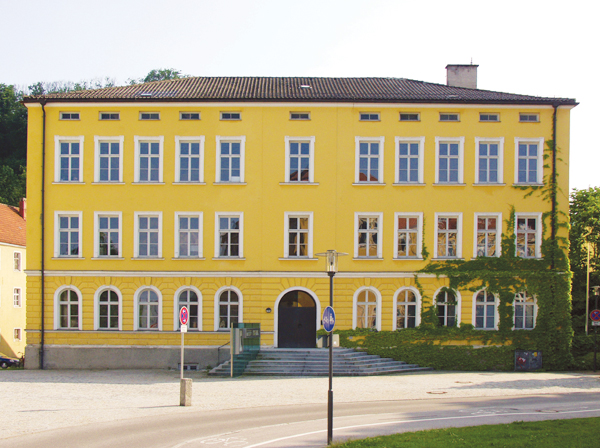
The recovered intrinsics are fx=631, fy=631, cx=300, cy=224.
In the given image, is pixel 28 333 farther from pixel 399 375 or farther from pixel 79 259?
pixel 399 375

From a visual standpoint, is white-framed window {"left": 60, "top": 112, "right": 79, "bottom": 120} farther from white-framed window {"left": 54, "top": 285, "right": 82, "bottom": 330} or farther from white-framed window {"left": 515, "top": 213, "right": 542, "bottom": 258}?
white-framed window {"left": 515, "top": 213, "right": 542, "bottom": 258}

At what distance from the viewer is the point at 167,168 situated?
29.9 m

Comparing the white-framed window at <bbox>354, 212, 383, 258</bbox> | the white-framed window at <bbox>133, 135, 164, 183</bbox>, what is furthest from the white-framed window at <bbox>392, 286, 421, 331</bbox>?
the white-framed window at <bbox>133, 135, 164, 183</bbox>

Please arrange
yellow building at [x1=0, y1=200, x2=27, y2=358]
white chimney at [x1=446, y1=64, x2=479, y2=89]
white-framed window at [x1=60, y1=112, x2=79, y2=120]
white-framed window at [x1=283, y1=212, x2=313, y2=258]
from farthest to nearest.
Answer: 1. yellow building at [x1=0, y1=200, x2=27, y2=358]
2. white chimney at [x1=446, y1=64, x2=479, y2=89]
3. white-framed window at [x1=60, y1=112, x2=79, y2=120]
4. white-framed window at [x1=283, y1=212, x2=313, y2=258]

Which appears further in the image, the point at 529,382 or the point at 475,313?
the point at 475,313

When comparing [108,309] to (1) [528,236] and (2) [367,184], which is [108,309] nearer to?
(2) [367,184]

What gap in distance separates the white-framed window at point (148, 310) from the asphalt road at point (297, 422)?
11.9 metres

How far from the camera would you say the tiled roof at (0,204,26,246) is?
48.8 meters

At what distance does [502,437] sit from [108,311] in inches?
835

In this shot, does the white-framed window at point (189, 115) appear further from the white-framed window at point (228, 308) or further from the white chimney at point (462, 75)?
the white chimney at point (462, 75)

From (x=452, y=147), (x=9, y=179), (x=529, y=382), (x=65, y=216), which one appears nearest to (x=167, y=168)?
(x=65, y=216)

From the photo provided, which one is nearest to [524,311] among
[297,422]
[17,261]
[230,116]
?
[230,116]

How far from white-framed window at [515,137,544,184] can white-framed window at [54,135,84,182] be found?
2080cm

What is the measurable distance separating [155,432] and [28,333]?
56.2 feet
